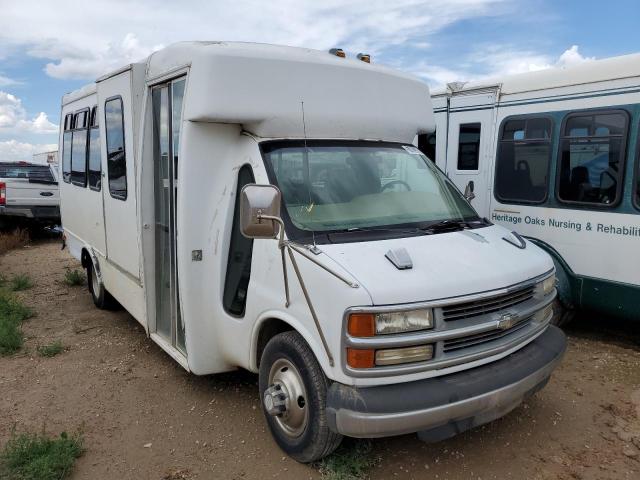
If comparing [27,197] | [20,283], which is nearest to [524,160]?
[20,283]

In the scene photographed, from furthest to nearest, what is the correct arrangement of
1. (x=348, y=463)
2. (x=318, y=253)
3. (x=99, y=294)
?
(x=99, y=294) → (x=348, y=463) → (x=318, y=253)

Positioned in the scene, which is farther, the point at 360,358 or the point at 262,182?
the point at 262,182

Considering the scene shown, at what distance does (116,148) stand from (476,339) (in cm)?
401

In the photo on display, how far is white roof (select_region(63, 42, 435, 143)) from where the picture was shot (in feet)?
12.4

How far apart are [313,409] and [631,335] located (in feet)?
14.5

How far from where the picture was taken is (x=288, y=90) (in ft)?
13.0

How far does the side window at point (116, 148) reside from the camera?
17.2 feet

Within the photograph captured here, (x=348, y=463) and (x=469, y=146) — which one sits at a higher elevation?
(x=469, y=146)

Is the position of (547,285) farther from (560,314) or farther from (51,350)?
(51,350)

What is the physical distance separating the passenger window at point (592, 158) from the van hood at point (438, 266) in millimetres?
2255

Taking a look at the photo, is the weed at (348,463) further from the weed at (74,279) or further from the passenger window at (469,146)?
the weed at (74,279)

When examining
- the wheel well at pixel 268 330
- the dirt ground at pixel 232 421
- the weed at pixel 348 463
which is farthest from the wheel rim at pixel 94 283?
the weed at pixel 348 463

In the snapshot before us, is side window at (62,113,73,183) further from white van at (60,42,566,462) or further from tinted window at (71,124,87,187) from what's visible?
white van at (60,42,566,462)

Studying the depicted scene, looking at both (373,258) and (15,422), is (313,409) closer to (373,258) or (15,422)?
(373,258)
